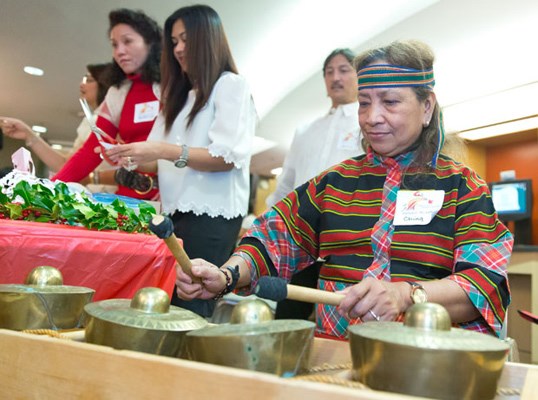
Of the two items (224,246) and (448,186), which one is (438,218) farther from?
(224,246)

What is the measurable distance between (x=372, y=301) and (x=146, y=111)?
52.1 inches

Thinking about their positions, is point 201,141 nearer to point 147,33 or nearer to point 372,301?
point 147,33

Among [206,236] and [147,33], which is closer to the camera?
[206,236]

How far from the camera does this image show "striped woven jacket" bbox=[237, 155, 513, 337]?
101 centimetres

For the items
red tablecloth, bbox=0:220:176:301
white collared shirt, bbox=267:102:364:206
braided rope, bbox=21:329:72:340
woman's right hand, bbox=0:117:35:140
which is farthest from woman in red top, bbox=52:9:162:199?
braided rope, bbox=21:329:72:340

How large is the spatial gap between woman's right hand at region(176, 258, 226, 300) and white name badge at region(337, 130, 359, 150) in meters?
1.28

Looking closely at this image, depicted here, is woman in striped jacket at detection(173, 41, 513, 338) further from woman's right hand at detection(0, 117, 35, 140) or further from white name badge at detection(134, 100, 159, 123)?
woman's right hand at detection(0, 117, 35, 140)

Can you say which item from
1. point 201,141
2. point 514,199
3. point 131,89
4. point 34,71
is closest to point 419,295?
point 201,141

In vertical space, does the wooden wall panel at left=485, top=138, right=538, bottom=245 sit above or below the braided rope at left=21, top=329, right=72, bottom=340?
above

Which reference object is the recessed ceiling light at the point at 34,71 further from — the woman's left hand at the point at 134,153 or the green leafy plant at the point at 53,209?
the green leafy plant at the point at 53,209

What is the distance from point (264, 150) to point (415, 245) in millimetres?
7803

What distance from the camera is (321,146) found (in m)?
2.33

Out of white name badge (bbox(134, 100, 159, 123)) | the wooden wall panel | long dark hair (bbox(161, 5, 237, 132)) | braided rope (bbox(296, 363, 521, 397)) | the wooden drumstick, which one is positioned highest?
the wooden wall panel

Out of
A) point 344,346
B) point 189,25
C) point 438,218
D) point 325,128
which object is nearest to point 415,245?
point 438,218
